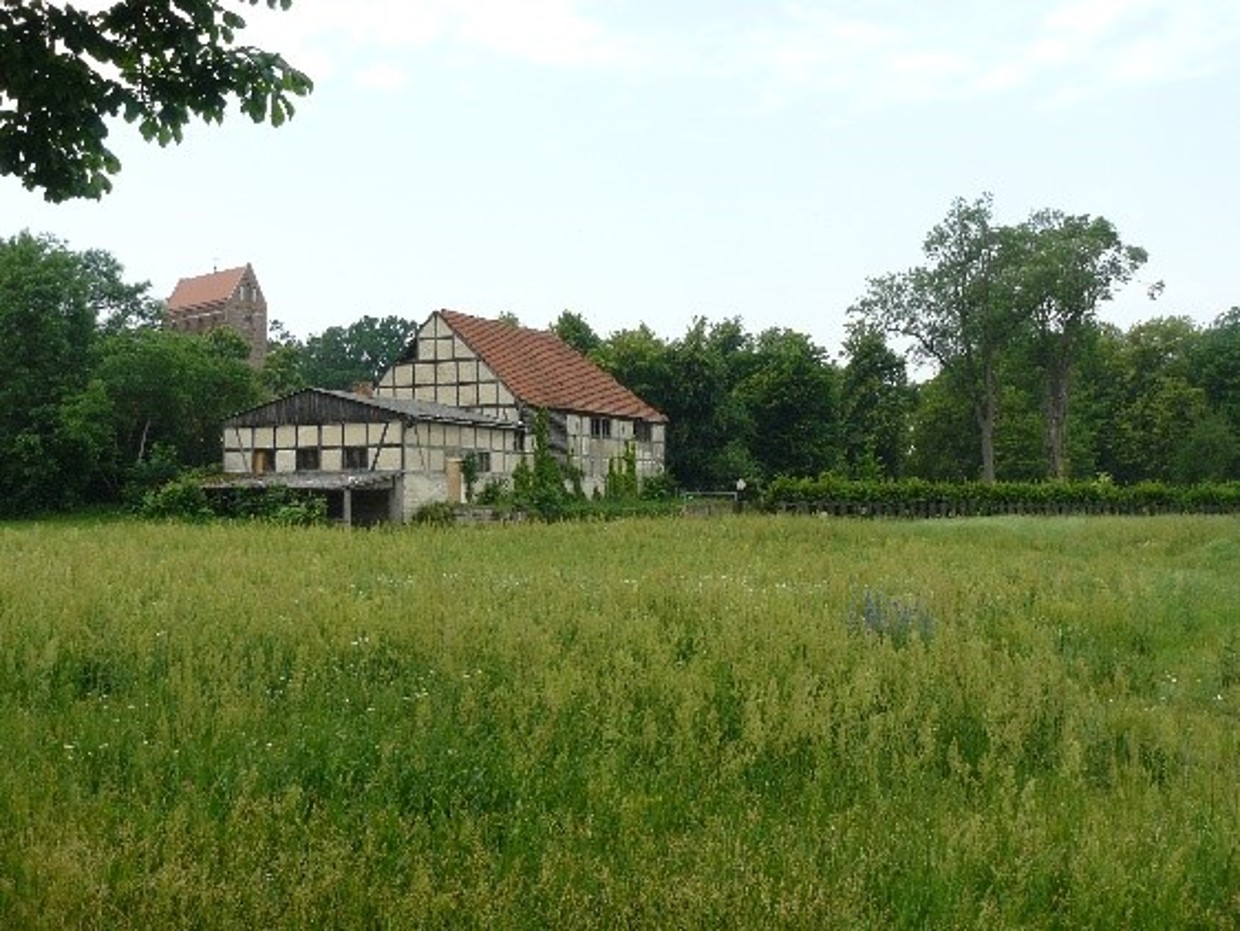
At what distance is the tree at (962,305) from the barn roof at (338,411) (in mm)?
28412

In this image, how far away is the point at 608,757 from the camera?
20.0ft

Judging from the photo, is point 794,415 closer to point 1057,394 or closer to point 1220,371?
point 1057,394

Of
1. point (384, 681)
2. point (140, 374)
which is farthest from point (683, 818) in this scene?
point (140, 374)

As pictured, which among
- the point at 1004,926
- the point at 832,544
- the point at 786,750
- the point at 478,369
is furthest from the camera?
the point at 478,369

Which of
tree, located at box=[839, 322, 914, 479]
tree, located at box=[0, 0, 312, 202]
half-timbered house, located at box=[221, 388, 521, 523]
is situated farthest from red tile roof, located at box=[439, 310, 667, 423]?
tree, located at box=[0, 0, 312, 202]

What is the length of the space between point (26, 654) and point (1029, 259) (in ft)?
191

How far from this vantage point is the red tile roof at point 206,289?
105062 millimetres

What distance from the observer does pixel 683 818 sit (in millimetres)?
5418

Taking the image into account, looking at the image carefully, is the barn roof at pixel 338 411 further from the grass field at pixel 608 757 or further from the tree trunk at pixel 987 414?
the tree trunk at pixel 987 414

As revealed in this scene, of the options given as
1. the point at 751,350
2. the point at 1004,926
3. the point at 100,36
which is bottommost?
the point at 1004,926

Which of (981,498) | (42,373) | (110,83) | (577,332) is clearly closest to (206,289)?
(577,332)

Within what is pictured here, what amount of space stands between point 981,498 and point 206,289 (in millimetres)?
83159

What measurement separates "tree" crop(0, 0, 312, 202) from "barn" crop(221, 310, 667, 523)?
3252cm

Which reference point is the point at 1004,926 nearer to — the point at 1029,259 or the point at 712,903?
the point at 712,903
